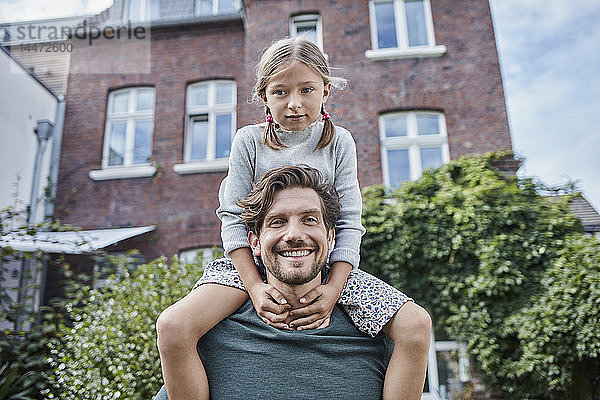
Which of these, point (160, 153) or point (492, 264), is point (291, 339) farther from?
point (160, 153)

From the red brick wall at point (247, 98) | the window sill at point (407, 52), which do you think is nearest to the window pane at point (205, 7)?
the red brick wall at point (247, 98)

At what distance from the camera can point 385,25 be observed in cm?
990

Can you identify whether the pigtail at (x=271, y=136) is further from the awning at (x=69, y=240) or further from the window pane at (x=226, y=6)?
the window pane at (x=226, y=6)

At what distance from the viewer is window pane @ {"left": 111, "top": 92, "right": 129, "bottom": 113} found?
10.5 m

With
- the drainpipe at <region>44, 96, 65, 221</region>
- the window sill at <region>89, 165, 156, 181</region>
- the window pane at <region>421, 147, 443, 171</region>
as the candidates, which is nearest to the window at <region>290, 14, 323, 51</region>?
the window pane at <region>421, 147, 443, 171</region>

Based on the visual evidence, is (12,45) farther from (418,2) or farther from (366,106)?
(418,2)

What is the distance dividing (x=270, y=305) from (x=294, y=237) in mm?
266

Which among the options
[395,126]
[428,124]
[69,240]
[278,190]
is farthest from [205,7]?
[278,190]

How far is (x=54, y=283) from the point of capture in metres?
9.45

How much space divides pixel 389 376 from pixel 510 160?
727 cm

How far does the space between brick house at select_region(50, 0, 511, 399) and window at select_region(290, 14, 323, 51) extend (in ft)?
0.08

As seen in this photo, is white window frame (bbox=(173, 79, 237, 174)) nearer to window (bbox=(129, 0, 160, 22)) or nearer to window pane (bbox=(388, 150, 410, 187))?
window (bbox=(129, 0, 160, 22))

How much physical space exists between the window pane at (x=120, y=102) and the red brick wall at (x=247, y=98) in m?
0.21

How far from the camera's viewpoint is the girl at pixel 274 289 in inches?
72.5
